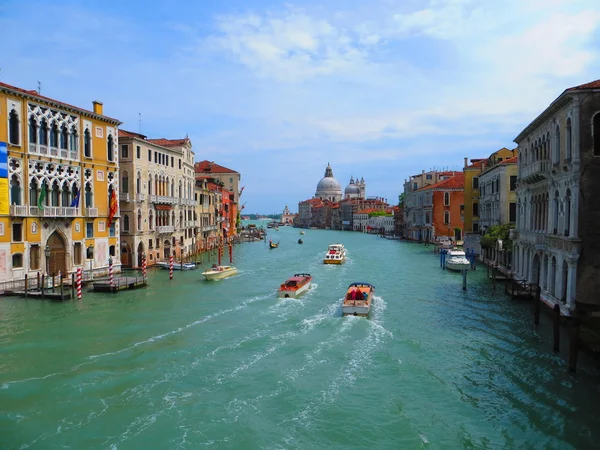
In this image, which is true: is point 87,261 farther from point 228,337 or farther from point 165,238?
point 228,337

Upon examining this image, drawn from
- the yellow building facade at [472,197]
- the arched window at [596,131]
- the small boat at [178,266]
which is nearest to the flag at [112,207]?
the small boat at [178,266]

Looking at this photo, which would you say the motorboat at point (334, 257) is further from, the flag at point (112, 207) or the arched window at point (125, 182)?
the flag at point (112, 207)

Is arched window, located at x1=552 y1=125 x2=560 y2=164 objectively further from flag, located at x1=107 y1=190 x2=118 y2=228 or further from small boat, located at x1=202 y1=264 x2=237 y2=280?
flag, located at x1=107 y1=190 x2=118 y2=228

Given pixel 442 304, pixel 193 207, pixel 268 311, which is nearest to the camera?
pixel 268 311

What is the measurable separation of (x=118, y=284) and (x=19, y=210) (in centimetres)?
582

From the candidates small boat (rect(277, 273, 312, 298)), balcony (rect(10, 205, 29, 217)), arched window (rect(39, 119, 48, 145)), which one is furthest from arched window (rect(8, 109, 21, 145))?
small boat (rect(277, 273, 312, 298))

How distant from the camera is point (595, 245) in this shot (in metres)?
16.6

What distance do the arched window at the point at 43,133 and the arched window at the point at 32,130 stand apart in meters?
0.38

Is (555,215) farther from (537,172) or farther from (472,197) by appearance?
(472,197)

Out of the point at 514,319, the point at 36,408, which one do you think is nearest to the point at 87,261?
the point at 36,408

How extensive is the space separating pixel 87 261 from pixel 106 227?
8.25 feet

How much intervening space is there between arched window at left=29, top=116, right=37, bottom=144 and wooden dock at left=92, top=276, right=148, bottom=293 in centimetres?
770

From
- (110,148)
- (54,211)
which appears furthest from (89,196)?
(110,148)

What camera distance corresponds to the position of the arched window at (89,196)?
93.1ft
